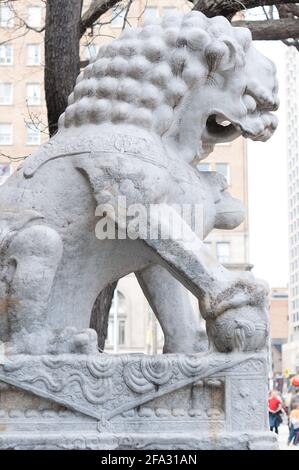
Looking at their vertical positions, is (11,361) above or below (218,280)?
below

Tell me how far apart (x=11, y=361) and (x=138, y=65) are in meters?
1.40

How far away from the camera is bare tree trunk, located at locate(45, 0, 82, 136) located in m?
6.53

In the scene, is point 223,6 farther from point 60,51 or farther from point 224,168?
point 224,168

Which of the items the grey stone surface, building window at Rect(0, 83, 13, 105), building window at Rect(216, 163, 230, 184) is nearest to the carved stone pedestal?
the grey stone surface

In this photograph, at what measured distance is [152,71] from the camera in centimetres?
357

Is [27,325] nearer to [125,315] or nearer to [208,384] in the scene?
[208,384]

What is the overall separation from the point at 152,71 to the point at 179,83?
0.44 feet

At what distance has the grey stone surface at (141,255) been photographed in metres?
3.20

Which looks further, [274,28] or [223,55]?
[274,28]

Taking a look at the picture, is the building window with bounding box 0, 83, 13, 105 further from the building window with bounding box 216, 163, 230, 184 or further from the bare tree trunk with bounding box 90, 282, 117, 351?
the bare tree trunk with bounding box 90, 282, 117, 351

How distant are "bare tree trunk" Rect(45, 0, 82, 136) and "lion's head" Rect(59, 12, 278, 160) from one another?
2934 millimetres

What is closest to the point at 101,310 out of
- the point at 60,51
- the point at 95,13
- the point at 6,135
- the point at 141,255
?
the point at 60,51
